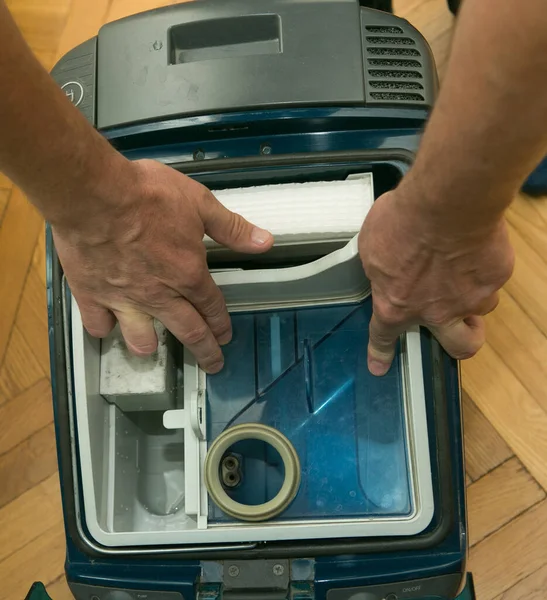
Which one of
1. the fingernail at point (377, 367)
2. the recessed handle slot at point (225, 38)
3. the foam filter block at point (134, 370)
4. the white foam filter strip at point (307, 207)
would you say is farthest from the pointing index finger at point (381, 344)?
the recessed handle slot at point (225, 38)

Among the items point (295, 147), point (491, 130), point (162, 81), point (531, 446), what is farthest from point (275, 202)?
point (531, 446)

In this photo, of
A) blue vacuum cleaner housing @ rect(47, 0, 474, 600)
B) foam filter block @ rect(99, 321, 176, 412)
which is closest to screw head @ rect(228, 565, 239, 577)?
blue vacuum cleaner housing @ rect(47, 0, 474, 600)

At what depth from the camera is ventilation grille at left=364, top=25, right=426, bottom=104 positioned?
722mm

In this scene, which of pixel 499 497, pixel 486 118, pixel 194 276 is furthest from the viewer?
pixel 499 497

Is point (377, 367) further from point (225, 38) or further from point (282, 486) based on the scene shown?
point (225, 38)

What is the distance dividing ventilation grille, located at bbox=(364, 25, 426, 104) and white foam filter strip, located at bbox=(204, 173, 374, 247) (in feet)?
0.33

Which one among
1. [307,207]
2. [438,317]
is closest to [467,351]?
[438,317]

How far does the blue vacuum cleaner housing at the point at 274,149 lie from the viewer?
67cm

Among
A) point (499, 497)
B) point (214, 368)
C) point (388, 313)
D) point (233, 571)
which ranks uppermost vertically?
point (388, 313)

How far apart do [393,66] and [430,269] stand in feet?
1.05

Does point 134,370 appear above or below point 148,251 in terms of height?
below

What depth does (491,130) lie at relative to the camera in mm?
391

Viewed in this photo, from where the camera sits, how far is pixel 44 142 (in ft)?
1.68

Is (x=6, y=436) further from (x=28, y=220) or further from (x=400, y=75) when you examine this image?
(x=400, y=75)
